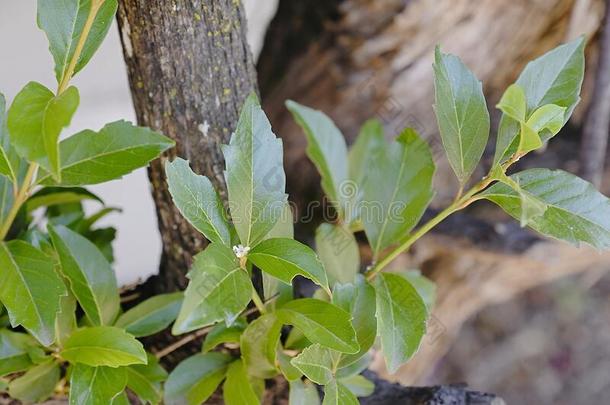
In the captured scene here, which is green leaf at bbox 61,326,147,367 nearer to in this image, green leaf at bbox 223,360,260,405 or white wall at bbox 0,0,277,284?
green leaf at bbox 223,360,260,405

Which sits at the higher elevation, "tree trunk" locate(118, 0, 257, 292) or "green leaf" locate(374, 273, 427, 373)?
"tree trunk" locate(118, 0, 257, 292)

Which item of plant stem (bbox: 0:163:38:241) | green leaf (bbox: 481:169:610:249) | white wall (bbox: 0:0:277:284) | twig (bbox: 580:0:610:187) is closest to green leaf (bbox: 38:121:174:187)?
plant stem (bbox: 0:163:38:241)

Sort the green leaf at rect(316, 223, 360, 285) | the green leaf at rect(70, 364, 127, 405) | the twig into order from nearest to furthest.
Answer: the green leaf at rect(70, 364, 127, 405)
the green leaf at rect(316, 223, 360, 285)
the twig

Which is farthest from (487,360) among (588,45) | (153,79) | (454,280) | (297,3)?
(153,79)

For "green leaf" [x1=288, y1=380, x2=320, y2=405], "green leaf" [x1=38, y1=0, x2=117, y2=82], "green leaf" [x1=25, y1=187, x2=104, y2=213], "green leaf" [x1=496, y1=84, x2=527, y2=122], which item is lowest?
"green leaf" [x1=288, y1=380, x2=320, y2=405]

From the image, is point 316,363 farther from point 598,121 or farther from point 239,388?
point 598,121

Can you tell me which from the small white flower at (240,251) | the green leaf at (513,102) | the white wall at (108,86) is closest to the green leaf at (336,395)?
the small white flower at (240,251)
